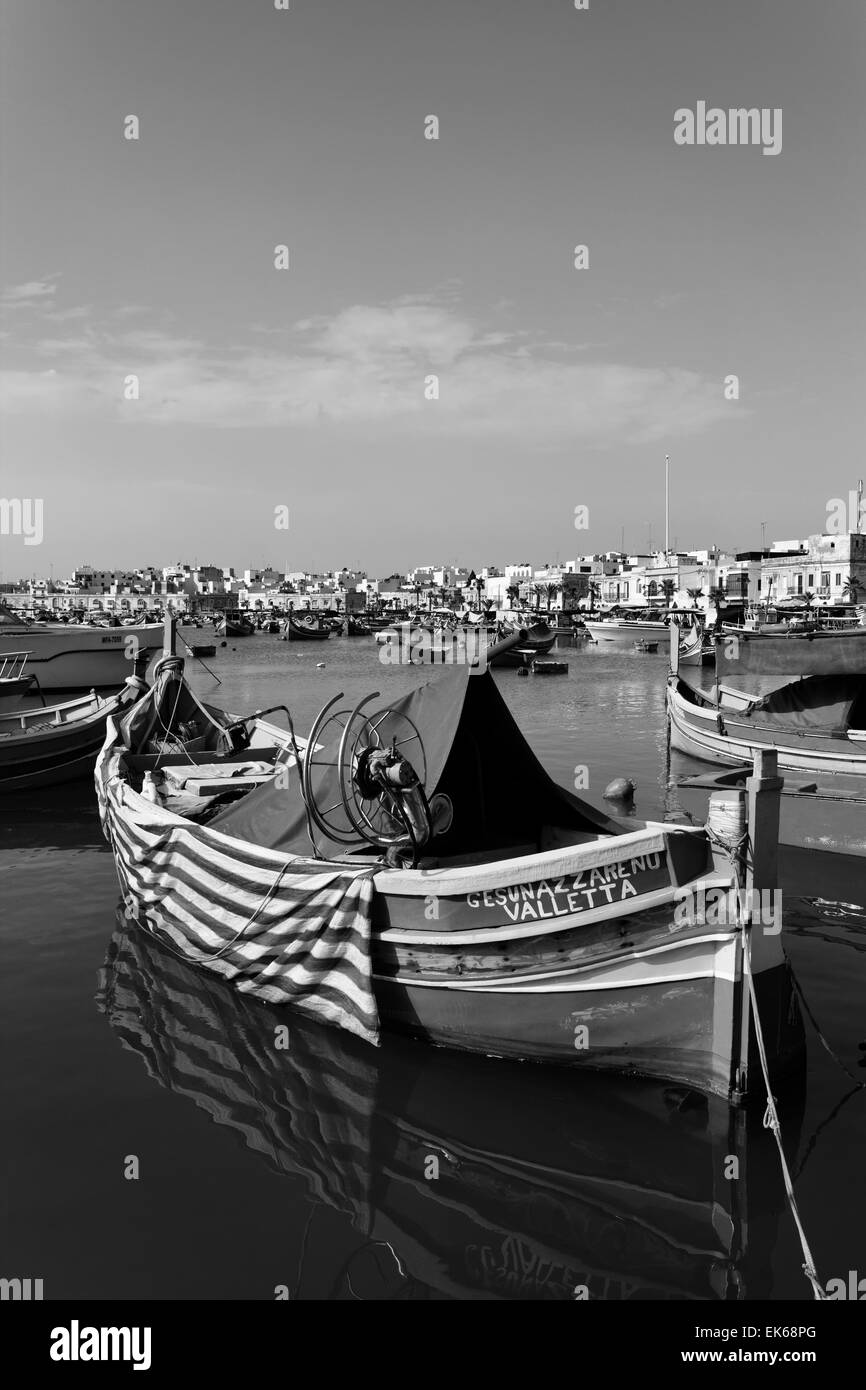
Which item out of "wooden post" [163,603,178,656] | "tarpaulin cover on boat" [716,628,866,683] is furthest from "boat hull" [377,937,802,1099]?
"wooden post" [163,603,178,656]

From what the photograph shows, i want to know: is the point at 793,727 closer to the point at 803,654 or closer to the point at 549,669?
the point at 803,654

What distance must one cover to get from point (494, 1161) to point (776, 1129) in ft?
6.71

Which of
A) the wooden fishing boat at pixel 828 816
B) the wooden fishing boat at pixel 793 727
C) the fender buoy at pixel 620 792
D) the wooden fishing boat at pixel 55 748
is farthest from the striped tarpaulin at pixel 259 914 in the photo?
the fender buoy at pixel 620 792

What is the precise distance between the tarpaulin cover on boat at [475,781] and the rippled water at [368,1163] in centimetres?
198

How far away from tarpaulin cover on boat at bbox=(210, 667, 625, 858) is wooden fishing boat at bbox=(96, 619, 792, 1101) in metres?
0.02

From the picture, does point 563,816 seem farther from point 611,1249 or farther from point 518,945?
point 611,1249

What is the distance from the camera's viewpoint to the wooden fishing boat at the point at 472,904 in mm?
6656

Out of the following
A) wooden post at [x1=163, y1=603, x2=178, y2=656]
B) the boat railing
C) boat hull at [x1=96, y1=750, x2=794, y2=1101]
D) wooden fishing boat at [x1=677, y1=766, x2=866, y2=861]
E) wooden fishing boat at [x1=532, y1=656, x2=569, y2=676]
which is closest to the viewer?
boat hull at [x1=96, y1=750, x2=794, y2=1101]

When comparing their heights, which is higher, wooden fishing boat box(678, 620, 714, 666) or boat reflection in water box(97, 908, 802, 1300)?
wooden fishing boat box(678, 620, 714, 666)

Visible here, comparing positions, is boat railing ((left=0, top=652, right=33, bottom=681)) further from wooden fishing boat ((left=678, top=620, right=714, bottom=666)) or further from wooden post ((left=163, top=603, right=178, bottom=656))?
wooden fishing boat ((left=678, top=620, right=714, bottom=666))

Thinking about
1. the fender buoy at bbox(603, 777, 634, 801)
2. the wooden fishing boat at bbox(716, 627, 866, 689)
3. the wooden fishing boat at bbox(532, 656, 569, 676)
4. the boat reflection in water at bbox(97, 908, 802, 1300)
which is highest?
the wooden fishing boat at bbox(716, 627, 866, 689)

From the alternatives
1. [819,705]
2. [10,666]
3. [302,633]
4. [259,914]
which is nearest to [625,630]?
[302,633]

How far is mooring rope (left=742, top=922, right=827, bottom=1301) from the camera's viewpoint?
17.4ft
